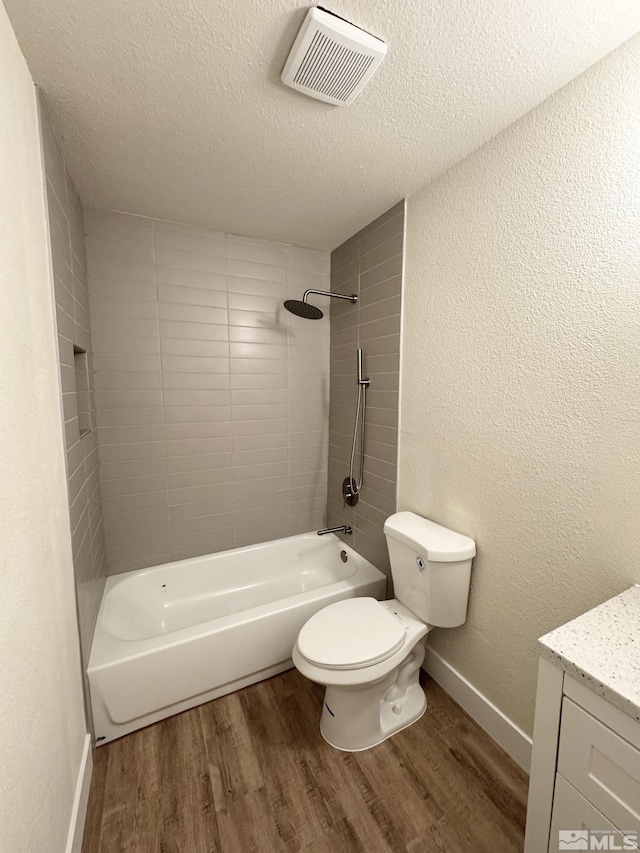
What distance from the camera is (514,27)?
2.87 ft

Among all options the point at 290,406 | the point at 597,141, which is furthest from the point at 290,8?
the point at 290,406

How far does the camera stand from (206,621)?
184 centimetres

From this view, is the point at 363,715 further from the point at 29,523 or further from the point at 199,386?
the point at 199,386

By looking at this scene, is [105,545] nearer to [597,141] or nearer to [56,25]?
[56,25]

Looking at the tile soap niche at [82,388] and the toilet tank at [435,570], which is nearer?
the toilet tank at [435,570]

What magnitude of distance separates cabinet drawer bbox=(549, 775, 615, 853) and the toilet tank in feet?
2.17

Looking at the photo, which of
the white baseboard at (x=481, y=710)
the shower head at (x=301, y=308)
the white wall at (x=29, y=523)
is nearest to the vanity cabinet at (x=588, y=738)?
the white baseboard at (x=481, y=710)

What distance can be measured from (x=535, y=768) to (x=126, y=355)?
2262 mm

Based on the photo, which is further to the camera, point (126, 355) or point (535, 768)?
point (126, 355)

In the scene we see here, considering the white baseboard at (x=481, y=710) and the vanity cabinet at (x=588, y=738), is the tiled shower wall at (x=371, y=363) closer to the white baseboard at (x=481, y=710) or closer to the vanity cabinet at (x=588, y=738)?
the white baseboard at (x=481, y=710)

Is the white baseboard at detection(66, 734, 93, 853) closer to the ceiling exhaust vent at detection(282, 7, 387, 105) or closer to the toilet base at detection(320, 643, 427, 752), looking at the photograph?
the toilet base at detection(320, 643, 427, 752)

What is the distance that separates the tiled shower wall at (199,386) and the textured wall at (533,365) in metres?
0.94

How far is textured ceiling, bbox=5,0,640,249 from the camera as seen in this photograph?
85 centimetres

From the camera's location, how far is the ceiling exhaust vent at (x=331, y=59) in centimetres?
86
